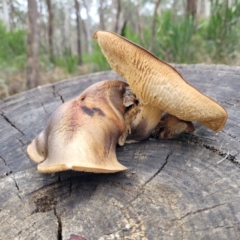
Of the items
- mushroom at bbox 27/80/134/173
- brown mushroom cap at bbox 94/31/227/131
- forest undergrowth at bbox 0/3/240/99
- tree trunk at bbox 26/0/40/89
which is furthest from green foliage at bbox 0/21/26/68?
brown mushroom cap at bbox 94/31/227/131

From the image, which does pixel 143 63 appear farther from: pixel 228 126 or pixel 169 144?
pixel 228 126

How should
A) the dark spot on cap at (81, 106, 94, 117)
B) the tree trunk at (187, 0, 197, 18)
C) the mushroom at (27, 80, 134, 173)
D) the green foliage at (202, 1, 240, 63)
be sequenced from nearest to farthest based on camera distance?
the mushroom at (27, 80, 134, 173) → the dark spot on cap at (81, 106, 94, 117) → the green foliage at (202, 1, 240, 63) → the tree trunk at (187, 0, 197, 18)

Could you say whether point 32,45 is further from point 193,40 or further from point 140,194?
point 140,194

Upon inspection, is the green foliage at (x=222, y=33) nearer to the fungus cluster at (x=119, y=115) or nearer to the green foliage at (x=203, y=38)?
the green foliage at (x=203, y=38)

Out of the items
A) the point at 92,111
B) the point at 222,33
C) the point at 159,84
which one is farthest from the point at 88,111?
the point at 222,33

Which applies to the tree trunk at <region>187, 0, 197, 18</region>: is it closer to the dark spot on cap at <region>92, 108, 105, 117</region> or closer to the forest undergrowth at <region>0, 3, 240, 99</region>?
the forest undergrowth at <region>0, 3, 240, 99</region>

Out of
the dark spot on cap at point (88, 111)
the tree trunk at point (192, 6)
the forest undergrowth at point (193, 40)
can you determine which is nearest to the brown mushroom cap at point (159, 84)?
the dark spot on cap at point (88, 111)

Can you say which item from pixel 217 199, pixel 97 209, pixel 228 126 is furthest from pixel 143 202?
pixel 228 126
